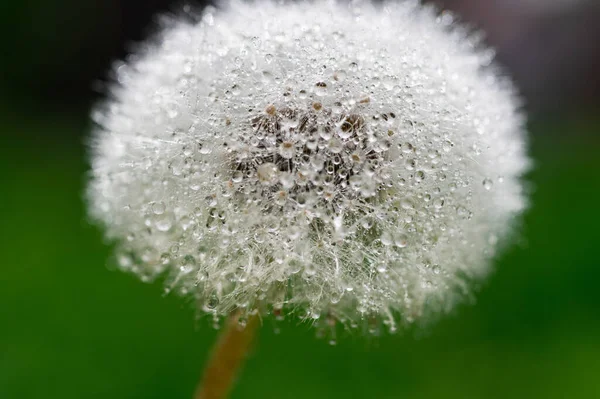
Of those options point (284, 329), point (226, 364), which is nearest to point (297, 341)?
point (284, 329)

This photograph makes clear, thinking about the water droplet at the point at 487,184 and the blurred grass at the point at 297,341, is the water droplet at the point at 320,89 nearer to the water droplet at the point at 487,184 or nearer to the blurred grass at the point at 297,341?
the water droplet at the point at 487,184

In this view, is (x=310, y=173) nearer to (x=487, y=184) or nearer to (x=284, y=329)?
(x=487, y=184)

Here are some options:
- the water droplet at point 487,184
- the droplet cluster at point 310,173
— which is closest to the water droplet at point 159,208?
the droplet cluster at point 310,173

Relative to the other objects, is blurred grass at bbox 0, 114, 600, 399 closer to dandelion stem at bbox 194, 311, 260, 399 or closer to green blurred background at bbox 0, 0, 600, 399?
green blurred background at bbox 0, 0, 600, 399

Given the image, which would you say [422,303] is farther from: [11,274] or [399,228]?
[11,274]

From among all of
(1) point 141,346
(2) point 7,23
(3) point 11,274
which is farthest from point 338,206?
(2) point 7,23

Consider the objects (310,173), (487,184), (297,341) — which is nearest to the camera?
(310,173)
